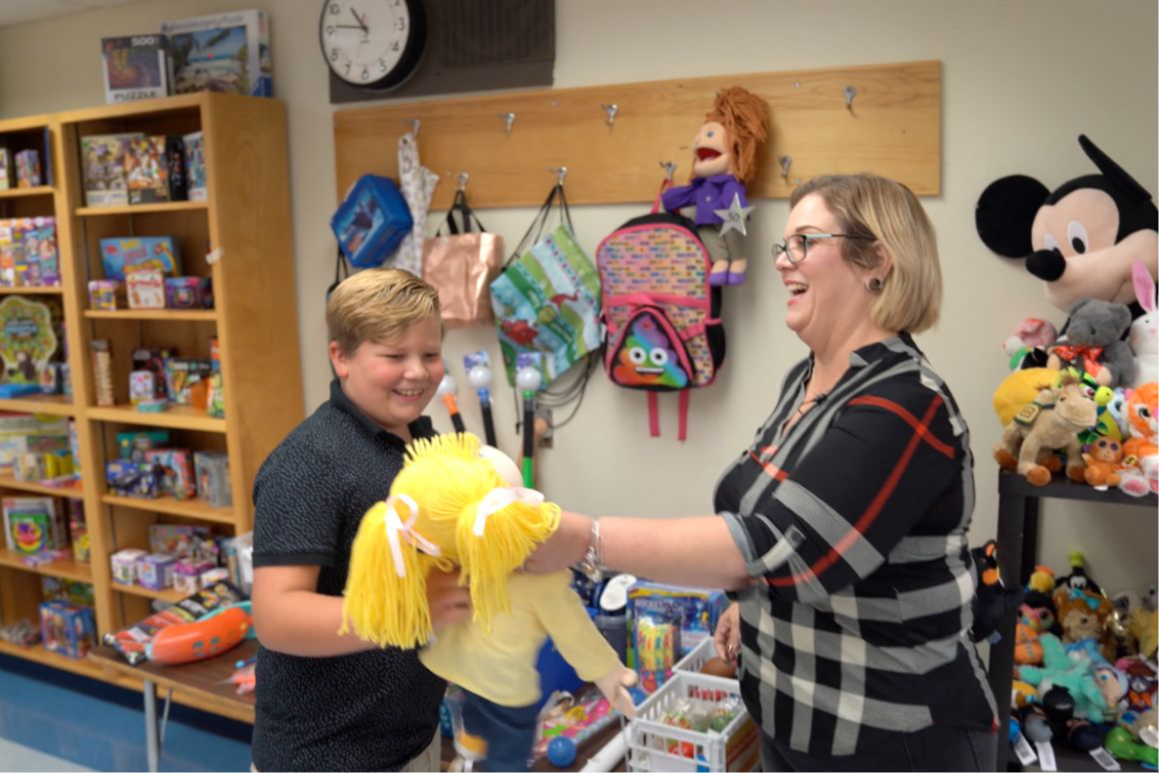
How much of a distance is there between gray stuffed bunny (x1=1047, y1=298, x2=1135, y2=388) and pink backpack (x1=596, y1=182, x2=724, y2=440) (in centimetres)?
82

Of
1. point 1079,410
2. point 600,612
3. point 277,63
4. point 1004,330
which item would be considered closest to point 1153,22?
point 1004,330

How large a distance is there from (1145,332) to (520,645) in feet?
4.67

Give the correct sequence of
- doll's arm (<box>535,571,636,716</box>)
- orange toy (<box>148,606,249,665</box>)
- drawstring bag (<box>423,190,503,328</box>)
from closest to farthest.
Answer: doll's arm (<box>535,571,636,716</box>) < orange toy (<box>148,606,249,665</box>) < drawstring bag (<box>423,190,503,328</box>)

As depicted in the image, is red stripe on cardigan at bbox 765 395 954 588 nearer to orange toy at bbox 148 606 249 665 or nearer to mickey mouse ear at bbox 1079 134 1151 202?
mickey mouse ear at bbox 1079 134 1151 202

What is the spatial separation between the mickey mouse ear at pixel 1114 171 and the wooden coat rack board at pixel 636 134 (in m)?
0.36

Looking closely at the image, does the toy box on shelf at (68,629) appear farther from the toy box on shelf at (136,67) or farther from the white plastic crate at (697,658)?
the white plastic crate at (697,658)

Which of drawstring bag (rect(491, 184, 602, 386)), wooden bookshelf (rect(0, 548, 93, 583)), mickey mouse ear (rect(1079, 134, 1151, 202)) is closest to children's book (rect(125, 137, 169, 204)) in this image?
drawstring bag (rect(491, 184, 602, 386))

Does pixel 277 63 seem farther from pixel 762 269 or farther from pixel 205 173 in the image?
pixel 762 269

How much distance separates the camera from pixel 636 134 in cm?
250

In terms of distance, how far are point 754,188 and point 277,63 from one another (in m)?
1.75

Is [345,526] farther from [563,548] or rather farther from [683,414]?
[683,414]

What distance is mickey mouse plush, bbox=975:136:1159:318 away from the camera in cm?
186

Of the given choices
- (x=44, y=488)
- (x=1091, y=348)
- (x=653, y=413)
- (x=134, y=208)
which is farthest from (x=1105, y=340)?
(x=44, y=488)

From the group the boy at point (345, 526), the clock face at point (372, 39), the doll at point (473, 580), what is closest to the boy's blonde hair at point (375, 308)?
the boy at point (345, 526)
